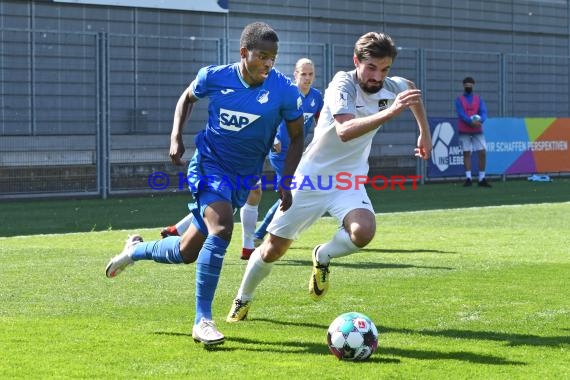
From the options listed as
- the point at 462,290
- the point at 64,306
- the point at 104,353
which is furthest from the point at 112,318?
the point at 462,290

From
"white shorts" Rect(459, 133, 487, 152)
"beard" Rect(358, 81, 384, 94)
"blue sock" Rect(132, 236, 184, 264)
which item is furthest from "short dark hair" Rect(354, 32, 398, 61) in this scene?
"white shorts" Rect(459, 133, 487, 152)

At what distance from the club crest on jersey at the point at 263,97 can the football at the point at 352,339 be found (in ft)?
5.28

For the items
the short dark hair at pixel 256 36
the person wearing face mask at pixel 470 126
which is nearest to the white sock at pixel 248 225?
the short dark hair at pixel 256 36

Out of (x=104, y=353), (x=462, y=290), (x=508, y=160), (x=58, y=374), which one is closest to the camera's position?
(x=58, y=374)

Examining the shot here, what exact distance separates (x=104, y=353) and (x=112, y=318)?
140cm

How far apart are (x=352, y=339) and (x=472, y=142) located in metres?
19.9

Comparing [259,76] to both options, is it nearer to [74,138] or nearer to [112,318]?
[112,318]

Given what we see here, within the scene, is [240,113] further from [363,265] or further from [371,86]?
[363,265]

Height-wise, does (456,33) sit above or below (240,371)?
above

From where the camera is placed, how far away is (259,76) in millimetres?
7812

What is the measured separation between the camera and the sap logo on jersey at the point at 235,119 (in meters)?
7.87

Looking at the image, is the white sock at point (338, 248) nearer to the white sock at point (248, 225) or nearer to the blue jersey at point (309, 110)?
the white sock at point (248, 225)

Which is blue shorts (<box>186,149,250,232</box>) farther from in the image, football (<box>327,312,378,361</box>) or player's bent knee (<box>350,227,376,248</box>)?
football (<box>327,312,378,361</box>)

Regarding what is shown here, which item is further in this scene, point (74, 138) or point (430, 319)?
point (74, 138)
